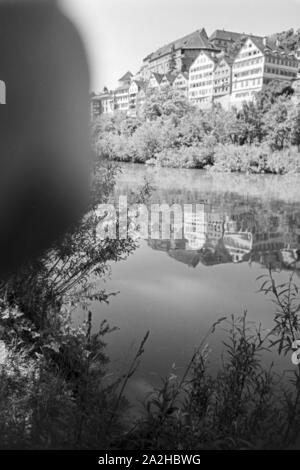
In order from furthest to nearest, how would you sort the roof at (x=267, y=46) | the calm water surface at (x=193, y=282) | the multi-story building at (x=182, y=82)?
the multi-story building at (x=182, y=82), the roof at (x=267, y=46), the calm water surface at (x=193, y=282)

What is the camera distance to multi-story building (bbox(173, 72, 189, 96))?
38241mm

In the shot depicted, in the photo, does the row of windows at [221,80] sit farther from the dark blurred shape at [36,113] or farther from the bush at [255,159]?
the dark blurred shape at [36,113]

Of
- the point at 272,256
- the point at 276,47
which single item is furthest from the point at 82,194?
the point at 276,47

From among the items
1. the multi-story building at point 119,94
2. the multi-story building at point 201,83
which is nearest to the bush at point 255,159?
the multi-story building at point 201,83

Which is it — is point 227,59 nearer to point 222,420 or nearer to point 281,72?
point 281,72

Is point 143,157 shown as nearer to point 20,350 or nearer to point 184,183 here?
point 184,183

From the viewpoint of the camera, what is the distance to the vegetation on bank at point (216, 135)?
2649 cm

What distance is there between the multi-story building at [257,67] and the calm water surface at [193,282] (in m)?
25.9

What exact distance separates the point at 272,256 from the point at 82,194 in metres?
5.93

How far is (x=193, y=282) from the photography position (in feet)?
22.6

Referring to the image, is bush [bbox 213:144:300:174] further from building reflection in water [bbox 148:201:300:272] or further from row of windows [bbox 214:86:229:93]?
row of windows [bbox 214:86:229:93]

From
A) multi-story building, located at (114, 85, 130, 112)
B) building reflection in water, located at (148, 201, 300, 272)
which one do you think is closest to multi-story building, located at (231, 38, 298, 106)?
building reflection in water, located at (148, 201, 300, 272)

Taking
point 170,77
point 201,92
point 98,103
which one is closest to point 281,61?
point 201,92

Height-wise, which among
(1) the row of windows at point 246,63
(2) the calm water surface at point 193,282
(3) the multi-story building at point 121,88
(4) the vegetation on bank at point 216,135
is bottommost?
(2) the calm water surface at point 193,282
